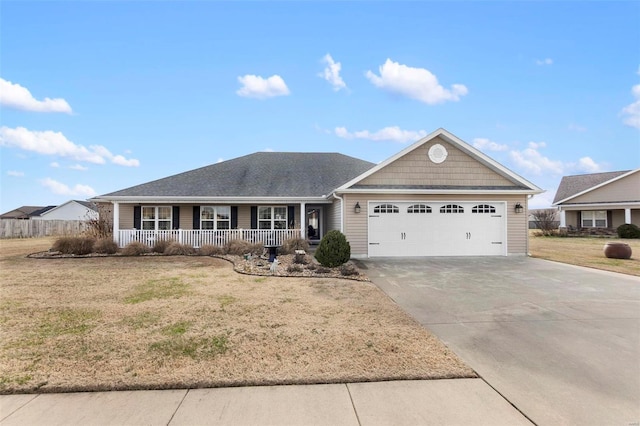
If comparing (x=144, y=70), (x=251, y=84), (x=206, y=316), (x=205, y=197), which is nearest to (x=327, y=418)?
(x=206, y=316)

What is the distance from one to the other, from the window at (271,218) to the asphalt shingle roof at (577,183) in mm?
29523

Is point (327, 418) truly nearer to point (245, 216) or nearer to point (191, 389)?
point (191, 389)

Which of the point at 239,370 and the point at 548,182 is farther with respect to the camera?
the point at 548,182

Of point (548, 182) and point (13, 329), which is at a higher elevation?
point (548, 182)

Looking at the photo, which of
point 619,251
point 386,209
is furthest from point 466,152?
point 619,251

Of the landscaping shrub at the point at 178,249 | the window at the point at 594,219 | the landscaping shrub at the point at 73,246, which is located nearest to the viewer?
the landscaping shrub at the point at 73,246

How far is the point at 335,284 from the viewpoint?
7887 millimetres

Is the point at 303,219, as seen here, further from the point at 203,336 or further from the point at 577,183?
the point at 577,183

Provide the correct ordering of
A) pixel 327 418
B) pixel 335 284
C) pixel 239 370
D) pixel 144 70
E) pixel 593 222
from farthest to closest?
pixel 593 222
pixel 144 70
pixel 335 284
pixel 239 370
pixel 327 418

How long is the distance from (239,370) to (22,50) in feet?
46.0

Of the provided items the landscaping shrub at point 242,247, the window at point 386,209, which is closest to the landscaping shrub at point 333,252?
the window at point 386,209

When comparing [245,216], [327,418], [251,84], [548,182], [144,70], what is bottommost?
[327,418]

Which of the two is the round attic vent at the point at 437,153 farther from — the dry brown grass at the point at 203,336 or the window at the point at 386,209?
the dry brown grass at the point at 203,336

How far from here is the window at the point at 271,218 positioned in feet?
52.0
